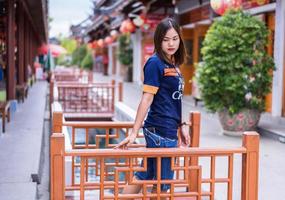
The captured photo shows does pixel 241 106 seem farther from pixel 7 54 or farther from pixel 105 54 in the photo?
pixel 105 54

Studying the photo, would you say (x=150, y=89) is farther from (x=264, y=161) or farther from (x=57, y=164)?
(x=264, y=161)

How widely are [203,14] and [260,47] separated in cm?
668

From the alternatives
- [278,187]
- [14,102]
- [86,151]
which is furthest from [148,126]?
[14,102]

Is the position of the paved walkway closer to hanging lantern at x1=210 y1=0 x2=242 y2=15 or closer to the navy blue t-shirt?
the navy blue t-shirt

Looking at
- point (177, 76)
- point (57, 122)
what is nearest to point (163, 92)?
point (177, 76)

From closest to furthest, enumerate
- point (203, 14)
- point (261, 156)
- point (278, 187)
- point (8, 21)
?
1. point (278, 187)
2. point (261, 156)
3. point (8, 21)
4. point (203, 14)

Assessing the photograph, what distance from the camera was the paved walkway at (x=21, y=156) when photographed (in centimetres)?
490

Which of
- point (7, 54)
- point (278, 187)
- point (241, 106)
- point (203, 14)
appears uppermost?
point (203, 14)

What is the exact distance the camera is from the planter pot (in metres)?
9.82

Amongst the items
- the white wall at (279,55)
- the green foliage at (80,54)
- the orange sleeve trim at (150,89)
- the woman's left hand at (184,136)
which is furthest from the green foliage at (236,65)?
the green foliage at (80,54)

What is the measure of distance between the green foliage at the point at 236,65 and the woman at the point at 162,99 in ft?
19.0

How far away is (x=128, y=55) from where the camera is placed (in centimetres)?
2980

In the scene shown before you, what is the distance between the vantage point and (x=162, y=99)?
12.7 feet

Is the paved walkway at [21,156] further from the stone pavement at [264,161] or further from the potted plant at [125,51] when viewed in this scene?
the potted plant at [125,51]
